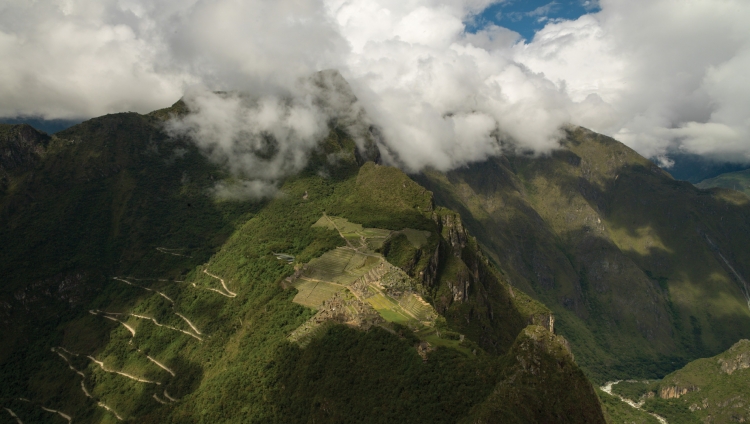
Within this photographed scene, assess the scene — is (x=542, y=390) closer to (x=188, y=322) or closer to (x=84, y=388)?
(x=188, y=322)

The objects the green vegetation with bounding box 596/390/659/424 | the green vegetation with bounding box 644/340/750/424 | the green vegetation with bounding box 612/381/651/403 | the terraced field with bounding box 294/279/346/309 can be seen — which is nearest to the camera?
the terraced field with bounding box 294/279/346/309

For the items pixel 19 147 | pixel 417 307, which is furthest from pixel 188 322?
pixel 19 147

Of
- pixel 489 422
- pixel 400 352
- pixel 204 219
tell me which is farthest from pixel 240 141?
pixel 489 422

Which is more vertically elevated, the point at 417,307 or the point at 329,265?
the point at 329,265

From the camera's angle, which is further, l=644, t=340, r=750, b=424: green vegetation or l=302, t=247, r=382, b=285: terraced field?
l=644, t=340, r=750, b=424: green vegetation

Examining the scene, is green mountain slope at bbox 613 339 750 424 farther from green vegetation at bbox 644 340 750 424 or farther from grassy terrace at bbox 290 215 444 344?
grassy terrace at bbox 290 215 444 344

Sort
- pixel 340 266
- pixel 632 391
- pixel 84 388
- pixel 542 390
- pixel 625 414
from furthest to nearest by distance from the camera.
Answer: pixel 632 391
pixel 625 414
pixel 84 388
pixel 340 266
pixel 542 390

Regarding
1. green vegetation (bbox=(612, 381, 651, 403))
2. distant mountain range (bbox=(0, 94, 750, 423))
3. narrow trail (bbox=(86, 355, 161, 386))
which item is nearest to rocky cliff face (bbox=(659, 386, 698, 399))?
distant mountain range (bbox=(0, 94, 750, 423))

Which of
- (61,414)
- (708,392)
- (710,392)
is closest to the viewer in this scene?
(61,414)
